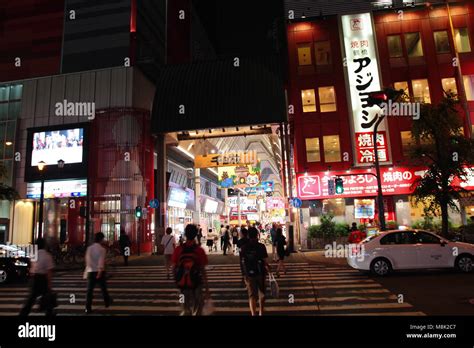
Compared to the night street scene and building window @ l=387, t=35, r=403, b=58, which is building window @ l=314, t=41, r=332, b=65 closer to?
the night street scene

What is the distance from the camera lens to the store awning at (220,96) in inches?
1003

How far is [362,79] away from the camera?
2645 cm

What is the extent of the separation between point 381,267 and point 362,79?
59.0 ft

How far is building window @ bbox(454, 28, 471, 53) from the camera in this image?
87.3ft

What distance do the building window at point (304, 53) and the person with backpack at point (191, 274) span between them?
24.8 metres

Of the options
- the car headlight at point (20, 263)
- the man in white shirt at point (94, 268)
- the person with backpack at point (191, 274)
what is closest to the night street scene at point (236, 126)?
the car headlight at point (20, 263)

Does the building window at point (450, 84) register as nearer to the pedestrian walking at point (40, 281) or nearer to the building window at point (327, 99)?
the building window at point (327, 99)

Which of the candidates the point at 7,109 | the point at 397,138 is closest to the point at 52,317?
the point at 397,138

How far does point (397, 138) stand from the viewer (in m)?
25.7

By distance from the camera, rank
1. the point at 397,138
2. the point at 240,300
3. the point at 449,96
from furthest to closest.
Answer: the point at 397,138, the point at 449,96, the point at 240,300

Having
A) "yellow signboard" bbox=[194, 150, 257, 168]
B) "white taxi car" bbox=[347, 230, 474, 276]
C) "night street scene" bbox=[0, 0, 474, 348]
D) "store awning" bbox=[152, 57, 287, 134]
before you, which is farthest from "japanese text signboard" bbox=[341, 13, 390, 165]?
"white taxi car" bbox=[347, 230, 474, 276]

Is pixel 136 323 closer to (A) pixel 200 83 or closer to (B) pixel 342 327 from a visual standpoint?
(B) pixel 342 327

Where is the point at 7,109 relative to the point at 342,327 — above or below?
above

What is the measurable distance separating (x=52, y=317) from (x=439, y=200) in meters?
17.2
